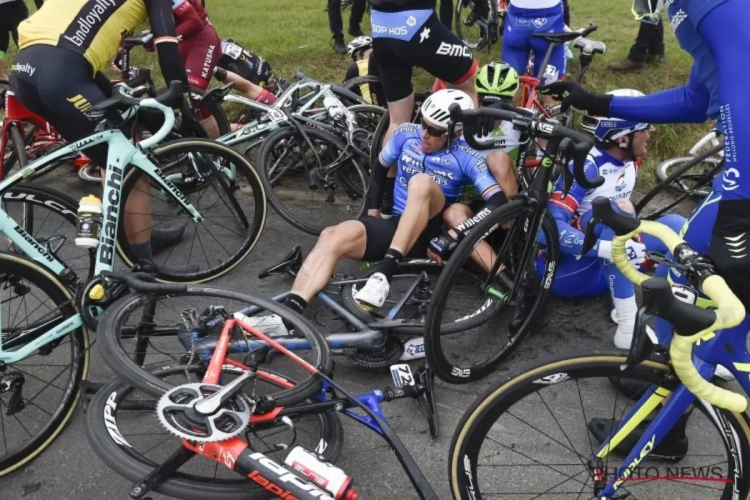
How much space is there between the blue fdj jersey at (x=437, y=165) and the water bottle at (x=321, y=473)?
197 cm

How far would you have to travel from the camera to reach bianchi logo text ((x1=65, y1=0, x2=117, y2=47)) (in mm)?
3316

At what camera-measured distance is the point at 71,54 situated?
10.9 ft

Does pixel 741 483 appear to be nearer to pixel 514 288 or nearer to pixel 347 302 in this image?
pixel 514 288

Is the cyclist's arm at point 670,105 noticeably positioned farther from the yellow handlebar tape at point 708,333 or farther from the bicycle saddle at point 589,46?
the bicycle saddle at point 589,46

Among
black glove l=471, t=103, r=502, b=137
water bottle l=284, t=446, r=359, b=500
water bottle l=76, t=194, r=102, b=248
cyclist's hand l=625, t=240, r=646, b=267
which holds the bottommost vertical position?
cyclist's hand l=625, t=240, r=646, b=267

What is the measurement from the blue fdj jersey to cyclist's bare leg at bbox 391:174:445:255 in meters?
0.15

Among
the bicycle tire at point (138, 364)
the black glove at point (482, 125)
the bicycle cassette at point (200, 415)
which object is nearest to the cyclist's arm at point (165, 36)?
the bicycle tire at point (138, 364)

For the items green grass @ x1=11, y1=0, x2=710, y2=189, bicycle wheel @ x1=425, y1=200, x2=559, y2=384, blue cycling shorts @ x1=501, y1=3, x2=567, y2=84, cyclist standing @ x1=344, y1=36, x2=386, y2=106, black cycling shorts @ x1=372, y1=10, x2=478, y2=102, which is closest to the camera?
bicycle wheel @ x1=425, y1=200, x2=559, y2=384

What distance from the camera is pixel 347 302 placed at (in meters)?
3.23

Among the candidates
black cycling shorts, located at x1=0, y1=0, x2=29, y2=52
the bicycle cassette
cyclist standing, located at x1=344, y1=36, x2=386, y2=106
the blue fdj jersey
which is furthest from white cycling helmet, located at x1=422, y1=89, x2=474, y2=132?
black cycling shorts, located at x1=0, y1=0, x2=29, y2=52

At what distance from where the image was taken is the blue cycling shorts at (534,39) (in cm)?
524

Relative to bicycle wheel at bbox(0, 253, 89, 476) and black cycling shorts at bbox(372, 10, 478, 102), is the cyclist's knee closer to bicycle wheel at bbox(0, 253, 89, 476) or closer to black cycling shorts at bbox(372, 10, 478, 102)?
black cycling shorts at bbox(372, 10, 478, 102)

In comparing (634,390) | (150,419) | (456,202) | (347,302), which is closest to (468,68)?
(456,202)

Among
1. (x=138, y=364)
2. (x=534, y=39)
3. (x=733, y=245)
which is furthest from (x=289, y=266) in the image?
(x=534, y=39)
